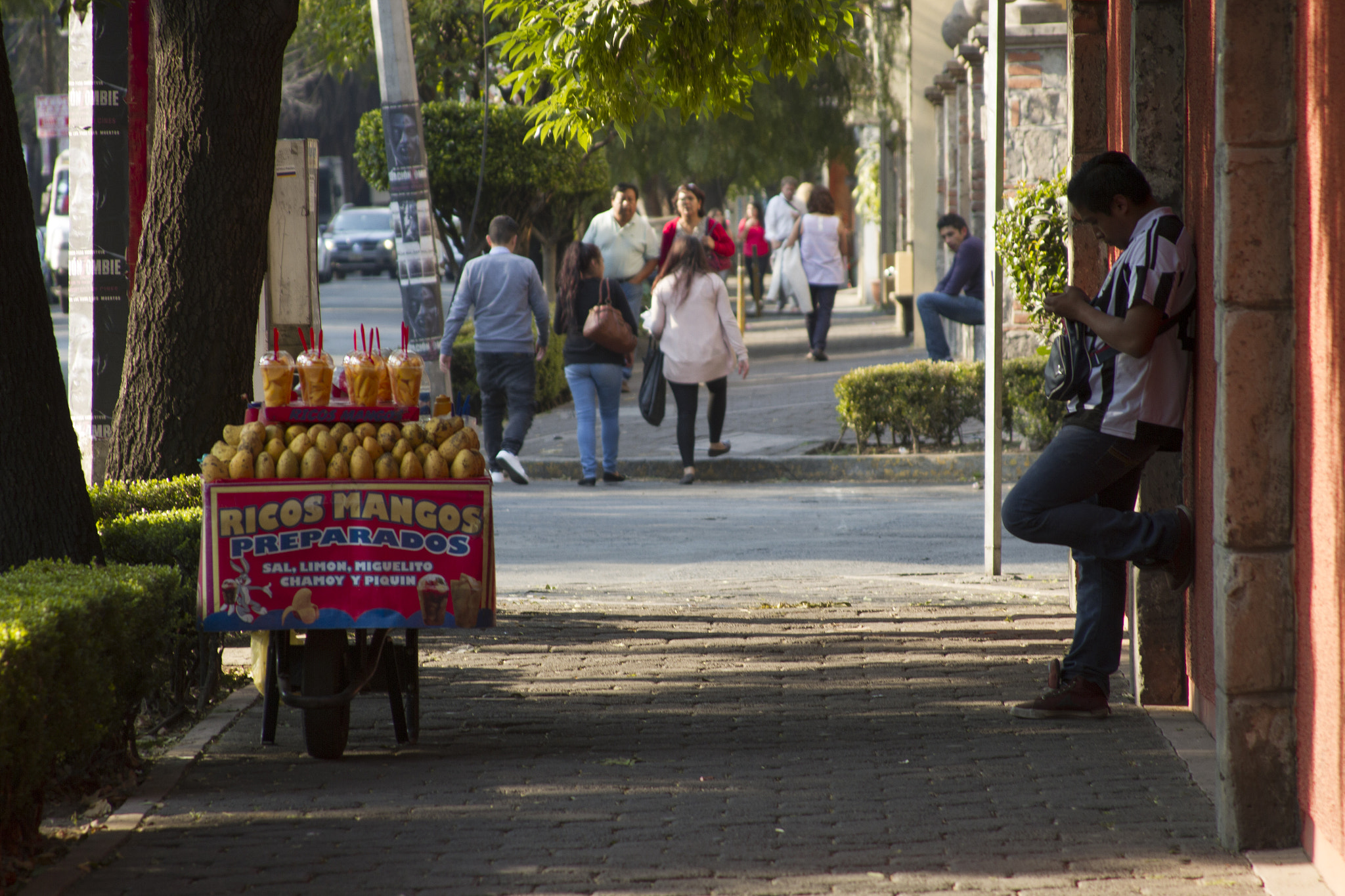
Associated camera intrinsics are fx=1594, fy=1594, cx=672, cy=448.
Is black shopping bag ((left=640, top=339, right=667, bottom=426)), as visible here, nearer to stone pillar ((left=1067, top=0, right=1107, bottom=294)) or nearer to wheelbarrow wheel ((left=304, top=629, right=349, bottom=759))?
stone pillar ((left=1067, top=0, right=1107, bottom=294))

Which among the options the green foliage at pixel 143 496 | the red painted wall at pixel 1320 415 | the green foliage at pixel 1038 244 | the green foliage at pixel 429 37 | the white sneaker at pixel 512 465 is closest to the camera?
the red painted wall at pixel 1320 415

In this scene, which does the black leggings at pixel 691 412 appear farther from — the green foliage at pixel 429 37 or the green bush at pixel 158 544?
the green foliage at pixel 429 37

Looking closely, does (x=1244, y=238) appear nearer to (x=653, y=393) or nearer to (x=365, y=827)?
(x=365, y=827)

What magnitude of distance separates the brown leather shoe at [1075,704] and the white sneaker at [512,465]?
7.41 m

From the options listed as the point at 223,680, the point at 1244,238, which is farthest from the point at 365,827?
the point at 1244,238

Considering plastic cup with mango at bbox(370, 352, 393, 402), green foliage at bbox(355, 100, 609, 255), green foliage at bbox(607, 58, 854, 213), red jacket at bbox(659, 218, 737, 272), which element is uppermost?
green foliage at bbox(607, 58, 854, 213)

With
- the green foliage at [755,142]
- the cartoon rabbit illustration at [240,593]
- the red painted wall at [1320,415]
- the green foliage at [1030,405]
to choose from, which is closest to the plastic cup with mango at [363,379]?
the cartoon rabbit illustration at [240,593]

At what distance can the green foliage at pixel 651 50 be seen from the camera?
7.40 m

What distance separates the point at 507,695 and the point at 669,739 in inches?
38.8

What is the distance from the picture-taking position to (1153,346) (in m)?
5.34

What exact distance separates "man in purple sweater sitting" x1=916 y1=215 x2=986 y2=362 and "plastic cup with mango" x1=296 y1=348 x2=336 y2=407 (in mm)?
9672

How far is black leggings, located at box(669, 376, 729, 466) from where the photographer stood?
489 inches

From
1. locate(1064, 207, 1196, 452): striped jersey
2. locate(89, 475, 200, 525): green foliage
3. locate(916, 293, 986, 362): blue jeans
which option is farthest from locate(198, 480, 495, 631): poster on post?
locate(916, 293, 986, 362): blue jeans

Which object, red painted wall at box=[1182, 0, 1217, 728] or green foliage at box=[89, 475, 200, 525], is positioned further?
green foliage at box=[89, 475, 200, 525]
